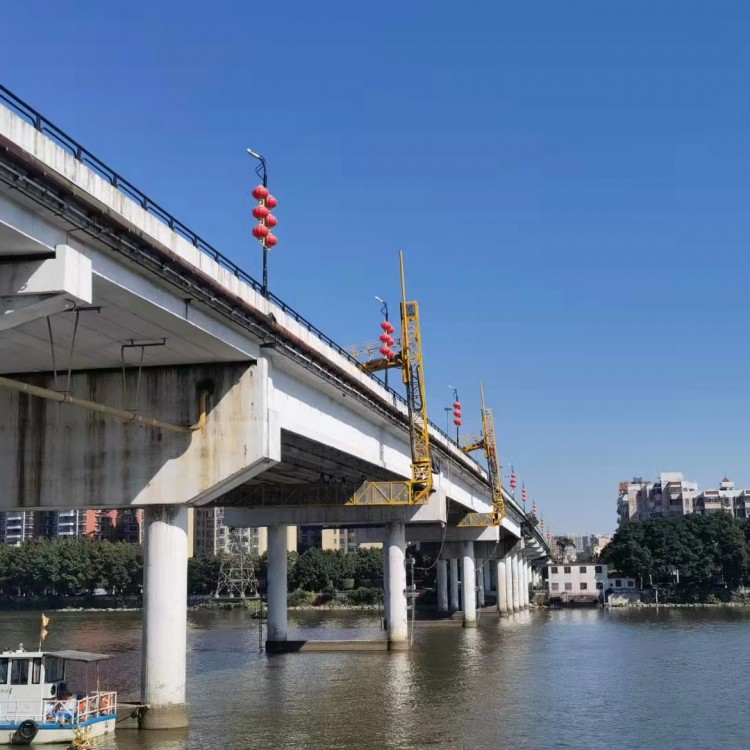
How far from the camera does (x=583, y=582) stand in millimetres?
166500

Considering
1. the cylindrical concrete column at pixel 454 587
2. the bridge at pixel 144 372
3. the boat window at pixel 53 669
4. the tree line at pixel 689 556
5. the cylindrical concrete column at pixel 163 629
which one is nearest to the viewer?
the bridge at pixel 144 372

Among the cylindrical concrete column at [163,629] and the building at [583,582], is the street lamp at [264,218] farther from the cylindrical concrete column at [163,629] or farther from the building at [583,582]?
the building at [583,582]

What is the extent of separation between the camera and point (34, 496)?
117 feet

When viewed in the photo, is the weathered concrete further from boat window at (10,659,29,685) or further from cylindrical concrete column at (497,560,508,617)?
Result: cylindrical concrete column at (497,560,508,617)

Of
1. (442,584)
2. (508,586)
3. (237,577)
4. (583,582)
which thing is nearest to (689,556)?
(583,582)

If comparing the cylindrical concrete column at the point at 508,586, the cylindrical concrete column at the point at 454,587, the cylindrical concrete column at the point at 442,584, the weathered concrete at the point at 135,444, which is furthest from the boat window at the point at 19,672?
the cylindrical concrete column at the point at 508,586

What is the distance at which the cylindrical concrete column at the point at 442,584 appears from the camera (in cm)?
12451

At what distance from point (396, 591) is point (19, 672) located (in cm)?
3777

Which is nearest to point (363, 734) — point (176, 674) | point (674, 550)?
point (176, 674)

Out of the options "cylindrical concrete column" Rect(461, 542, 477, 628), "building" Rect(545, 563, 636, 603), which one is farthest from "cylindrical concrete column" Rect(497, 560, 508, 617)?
"building" Rect(545, 563, 636, 603)

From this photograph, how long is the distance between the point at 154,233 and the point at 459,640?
194ft

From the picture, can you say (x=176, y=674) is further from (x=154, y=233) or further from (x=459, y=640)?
(x=459, y=640)

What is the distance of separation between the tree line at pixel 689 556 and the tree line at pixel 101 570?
4756cm

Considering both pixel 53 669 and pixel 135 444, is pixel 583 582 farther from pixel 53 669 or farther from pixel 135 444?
pixel 53 669
